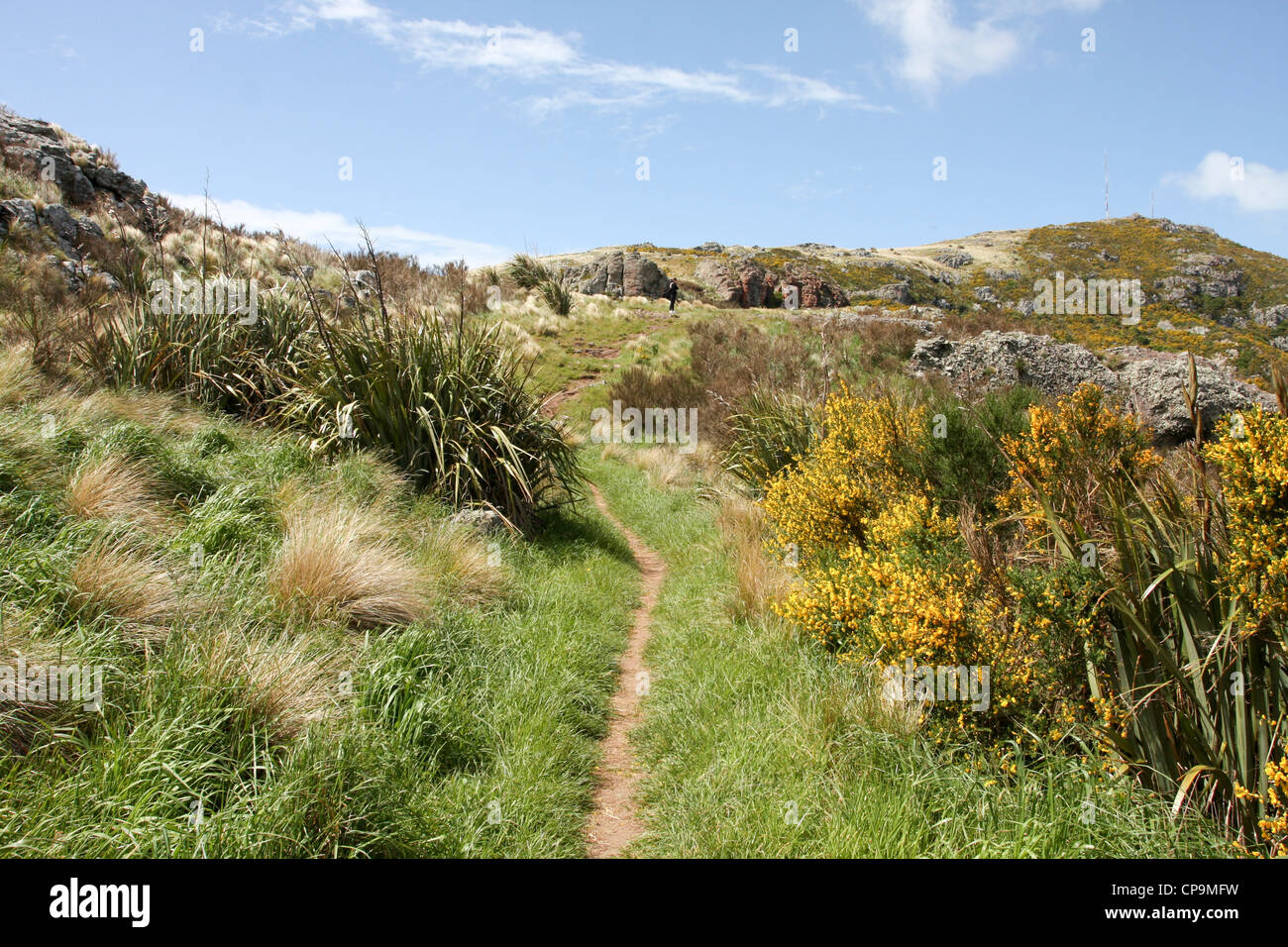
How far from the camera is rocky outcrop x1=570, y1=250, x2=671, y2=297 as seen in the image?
3369 cm

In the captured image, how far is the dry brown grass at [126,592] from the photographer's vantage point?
320 cm

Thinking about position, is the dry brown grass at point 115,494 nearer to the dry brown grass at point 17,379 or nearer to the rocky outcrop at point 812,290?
the dry brown grass at point 17,379

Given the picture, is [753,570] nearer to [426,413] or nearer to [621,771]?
[621,771]

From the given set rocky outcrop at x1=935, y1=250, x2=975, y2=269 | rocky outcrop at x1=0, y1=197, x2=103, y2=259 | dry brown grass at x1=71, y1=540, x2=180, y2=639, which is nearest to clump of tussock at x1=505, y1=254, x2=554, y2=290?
rocky outcrop at x1=0, y1=197, x2=103, y2=259

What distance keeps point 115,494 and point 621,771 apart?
3569 mm

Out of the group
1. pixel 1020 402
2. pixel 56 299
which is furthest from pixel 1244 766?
pixel 56 299

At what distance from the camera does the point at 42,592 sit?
10.2 feet

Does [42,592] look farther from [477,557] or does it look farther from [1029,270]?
[1029,270]

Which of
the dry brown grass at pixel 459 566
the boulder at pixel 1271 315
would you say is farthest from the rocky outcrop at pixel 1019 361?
the boulder at pixel 1271 315

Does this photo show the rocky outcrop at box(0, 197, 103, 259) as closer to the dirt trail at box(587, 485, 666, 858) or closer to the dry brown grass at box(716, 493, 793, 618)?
the dry brown grass at box(716, 493, 793, 618)

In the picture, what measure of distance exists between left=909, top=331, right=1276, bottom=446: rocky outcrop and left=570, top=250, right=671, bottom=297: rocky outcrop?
20.0 m

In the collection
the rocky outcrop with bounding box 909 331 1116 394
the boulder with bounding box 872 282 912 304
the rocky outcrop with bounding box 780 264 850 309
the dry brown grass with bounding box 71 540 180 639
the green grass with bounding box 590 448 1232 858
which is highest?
the boulder with bounding box 872 282 912 304

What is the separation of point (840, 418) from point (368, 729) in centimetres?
505

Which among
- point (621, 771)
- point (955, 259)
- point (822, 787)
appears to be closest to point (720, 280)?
point (621, 771)
